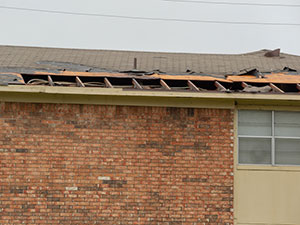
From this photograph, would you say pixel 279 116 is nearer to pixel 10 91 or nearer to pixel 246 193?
pixel 246 193

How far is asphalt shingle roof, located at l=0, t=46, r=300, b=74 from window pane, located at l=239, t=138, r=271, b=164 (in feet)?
9.73

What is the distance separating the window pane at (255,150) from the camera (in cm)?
1081

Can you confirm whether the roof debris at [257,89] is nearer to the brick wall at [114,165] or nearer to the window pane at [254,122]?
the window pane at [254,122]

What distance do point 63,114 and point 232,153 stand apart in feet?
13.1

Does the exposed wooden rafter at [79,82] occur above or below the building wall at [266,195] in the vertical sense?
above

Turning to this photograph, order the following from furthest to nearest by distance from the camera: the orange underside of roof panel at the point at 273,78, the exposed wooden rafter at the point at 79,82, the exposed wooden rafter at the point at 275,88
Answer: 1. the orange underside of roof panel at the point at 273,78
2. the exposed wooden rafter at the point at 275,88
3. the exposed wooden rafter at the point at 79,82

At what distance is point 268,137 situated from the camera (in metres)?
10.8

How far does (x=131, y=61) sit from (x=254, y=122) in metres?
5.07

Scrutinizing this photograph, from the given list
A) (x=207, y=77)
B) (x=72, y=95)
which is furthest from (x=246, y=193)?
(x=72, y=95)

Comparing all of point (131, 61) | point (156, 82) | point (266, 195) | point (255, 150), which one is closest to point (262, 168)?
point (255, 150)

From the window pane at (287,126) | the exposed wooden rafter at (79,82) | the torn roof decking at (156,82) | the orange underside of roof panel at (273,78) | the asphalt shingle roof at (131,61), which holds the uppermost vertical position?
the asphalt shingle roof at (131,61)

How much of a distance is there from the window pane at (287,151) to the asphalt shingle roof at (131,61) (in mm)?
3123

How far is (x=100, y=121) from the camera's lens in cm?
1061

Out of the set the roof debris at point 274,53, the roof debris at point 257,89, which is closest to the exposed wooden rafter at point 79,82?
the roof debris at point 257,89
